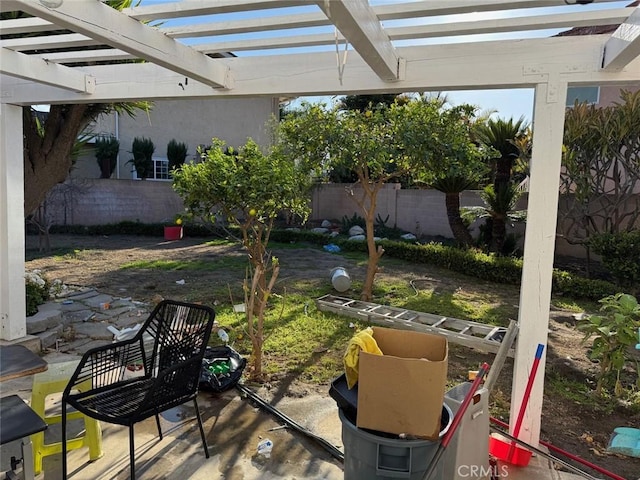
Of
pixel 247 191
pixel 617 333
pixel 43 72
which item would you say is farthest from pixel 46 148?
pixel 617 333

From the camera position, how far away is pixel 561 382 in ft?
14.0

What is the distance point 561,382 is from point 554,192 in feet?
7.84

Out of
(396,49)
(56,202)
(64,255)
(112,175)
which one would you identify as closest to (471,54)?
(396,49)

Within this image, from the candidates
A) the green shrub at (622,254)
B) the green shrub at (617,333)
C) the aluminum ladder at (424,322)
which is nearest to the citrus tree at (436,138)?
the aluminum ladder at (424,322)

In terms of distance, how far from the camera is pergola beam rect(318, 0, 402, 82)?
5.92 feet

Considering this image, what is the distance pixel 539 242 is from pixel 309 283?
542 cm

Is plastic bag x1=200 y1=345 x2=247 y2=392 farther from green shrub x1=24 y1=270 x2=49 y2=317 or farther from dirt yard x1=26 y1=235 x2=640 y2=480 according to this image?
green shrub x1=24 y1=270 x2=49 y2=317

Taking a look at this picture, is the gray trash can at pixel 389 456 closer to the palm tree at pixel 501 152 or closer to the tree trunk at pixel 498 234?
the palm tree at pixel 501 152

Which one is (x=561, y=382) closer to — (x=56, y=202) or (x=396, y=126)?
(x=396, y=126)

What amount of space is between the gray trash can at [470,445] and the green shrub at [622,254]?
6.05 metres

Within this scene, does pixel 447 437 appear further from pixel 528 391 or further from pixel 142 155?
pixel 142 155

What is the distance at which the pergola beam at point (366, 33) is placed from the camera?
1.80m

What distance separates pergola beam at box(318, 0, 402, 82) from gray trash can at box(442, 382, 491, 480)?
1824 millimetres

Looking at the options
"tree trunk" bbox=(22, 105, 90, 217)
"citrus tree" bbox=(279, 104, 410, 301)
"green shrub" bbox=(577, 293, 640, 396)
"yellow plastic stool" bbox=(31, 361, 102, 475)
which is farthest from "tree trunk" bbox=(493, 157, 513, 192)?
"yellow plastic stool" bbox=(31, 361, 102, 475)
